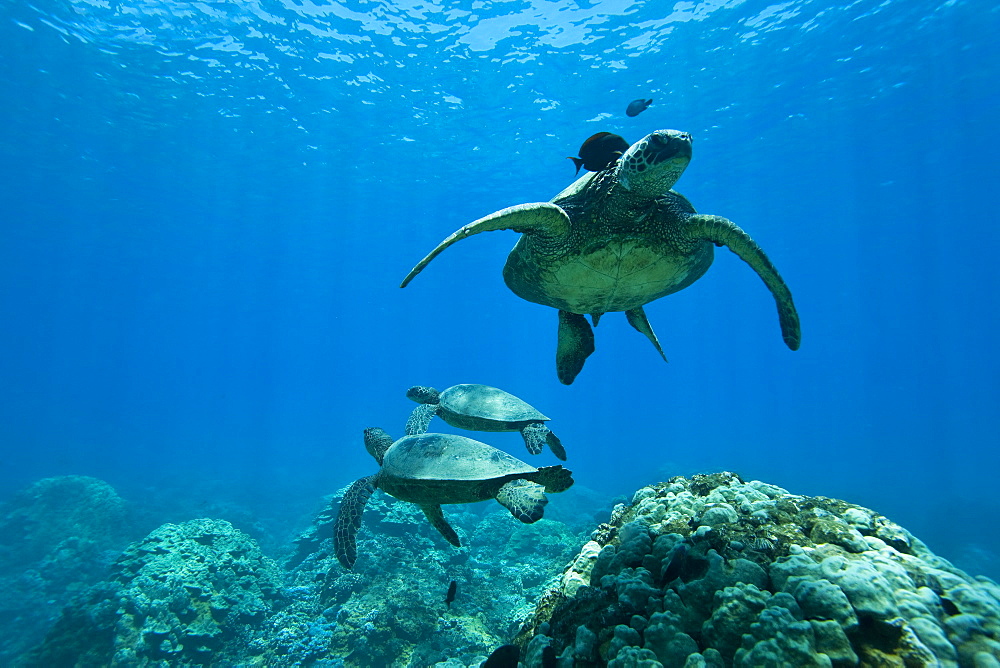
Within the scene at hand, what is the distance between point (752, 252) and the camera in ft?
12.7

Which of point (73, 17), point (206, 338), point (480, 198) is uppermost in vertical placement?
point (206, 338)

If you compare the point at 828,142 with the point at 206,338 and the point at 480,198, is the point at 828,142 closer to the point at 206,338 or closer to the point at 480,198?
the point at 480,198

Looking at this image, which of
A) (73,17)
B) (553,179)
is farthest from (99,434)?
(553,179)

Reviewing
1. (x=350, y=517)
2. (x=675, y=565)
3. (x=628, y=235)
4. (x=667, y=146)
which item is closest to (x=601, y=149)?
(x=628, y=235)

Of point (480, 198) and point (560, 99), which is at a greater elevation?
point (480, 198)

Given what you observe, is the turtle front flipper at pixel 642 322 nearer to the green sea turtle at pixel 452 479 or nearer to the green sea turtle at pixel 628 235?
the green sea turtle at pixel 628 235

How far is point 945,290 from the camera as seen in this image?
5403cm

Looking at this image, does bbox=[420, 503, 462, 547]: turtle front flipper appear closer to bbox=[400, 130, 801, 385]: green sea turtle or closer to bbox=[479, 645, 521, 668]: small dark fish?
bbox=[479, 645, 521, 668]: small dark fish

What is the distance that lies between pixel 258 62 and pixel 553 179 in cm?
1848

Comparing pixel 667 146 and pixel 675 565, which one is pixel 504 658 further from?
pixel 667 146

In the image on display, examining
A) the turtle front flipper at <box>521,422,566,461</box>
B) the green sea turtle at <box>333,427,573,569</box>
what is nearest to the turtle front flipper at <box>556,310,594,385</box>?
the turtle front flipper at <box>521,422,566,461</box>

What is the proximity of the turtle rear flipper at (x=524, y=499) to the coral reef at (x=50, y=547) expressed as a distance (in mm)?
13296

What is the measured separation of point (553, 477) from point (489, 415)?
194 centimetres

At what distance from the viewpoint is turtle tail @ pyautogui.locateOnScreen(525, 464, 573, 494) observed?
370cm
